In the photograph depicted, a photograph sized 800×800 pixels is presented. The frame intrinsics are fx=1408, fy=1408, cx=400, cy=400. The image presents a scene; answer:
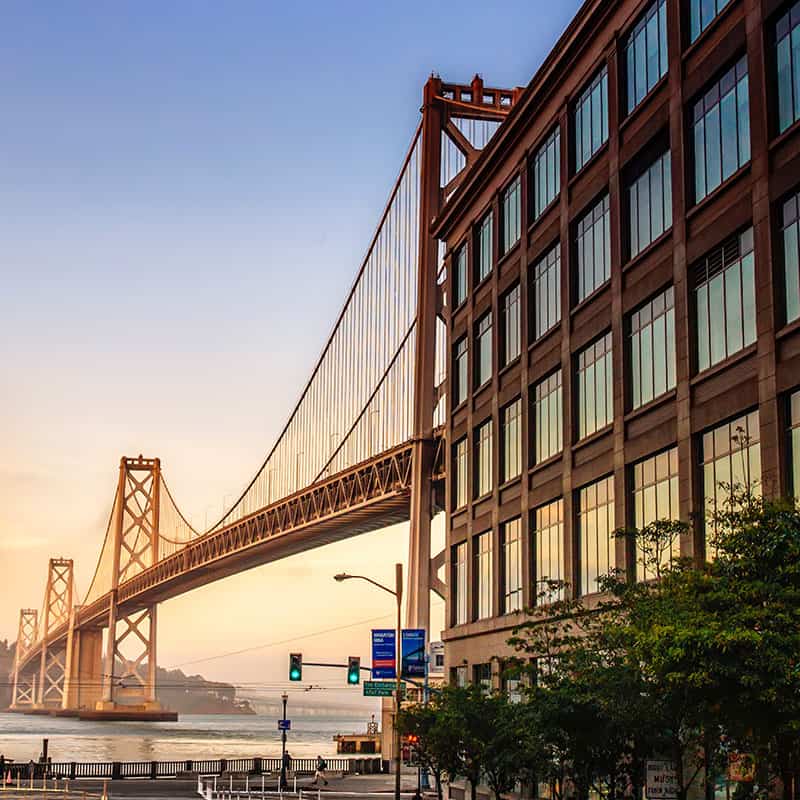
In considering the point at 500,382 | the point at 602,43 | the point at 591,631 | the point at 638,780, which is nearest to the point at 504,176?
the point at 500,382

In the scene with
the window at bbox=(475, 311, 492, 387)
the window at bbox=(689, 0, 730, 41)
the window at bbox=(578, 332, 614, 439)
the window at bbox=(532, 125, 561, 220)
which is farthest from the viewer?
the window at bbox=(475, 311, 492, 387)

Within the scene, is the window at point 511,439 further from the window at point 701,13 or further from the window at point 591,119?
the window at point 701,13

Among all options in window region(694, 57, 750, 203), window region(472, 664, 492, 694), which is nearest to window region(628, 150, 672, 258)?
window region(694, 57, 750, 203)

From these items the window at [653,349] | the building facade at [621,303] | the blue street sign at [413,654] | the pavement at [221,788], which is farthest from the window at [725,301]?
the pavement at [221,788]

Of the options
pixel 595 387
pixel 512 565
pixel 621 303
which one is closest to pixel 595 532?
pixel 595 387

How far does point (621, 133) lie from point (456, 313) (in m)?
20.7

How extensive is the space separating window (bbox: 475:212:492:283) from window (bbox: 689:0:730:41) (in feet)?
66.0

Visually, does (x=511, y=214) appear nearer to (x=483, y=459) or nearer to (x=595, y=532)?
(x=483, y=459)

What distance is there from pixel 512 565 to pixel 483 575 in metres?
3.98

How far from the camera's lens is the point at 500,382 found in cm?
5219

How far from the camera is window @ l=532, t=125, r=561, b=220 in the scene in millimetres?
46781

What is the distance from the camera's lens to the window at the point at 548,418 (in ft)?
148

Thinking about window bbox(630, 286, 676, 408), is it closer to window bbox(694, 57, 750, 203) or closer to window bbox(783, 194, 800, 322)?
window bbox(694, 57, 750, 203)

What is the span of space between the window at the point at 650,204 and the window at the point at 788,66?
242 inches
